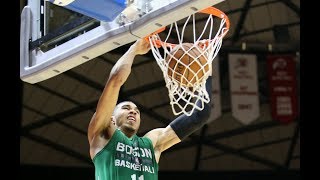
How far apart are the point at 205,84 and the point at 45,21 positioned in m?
1.02

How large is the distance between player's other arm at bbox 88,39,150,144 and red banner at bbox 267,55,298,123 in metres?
7.16

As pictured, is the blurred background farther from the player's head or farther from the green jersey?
the green jersey

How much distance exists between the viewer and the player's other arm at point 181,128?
4047 mm

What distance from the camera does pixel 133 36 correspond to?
3270 millimetres

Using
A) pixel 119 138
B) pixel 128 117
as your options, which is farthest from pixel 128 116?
pixel 119 138

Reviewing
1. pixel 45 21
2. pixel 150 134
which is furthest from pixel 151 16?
pixel 150 134

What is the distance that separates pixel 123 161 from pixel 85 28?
2.58 feet

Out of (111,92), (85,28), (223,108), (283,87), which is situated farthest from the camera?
(223,108)

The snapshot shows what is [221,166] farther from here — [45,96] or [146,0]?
[146,0]

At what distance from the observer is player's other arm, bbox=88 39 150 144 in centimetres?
365

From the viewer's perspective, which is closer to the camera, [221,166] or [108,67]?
[108,67]

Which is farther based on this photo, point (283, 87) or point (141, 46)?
point (283, 87)

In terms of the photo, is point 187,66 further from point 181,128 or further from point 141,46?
point 181,128

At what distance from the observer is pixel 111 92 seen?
12.0ft
